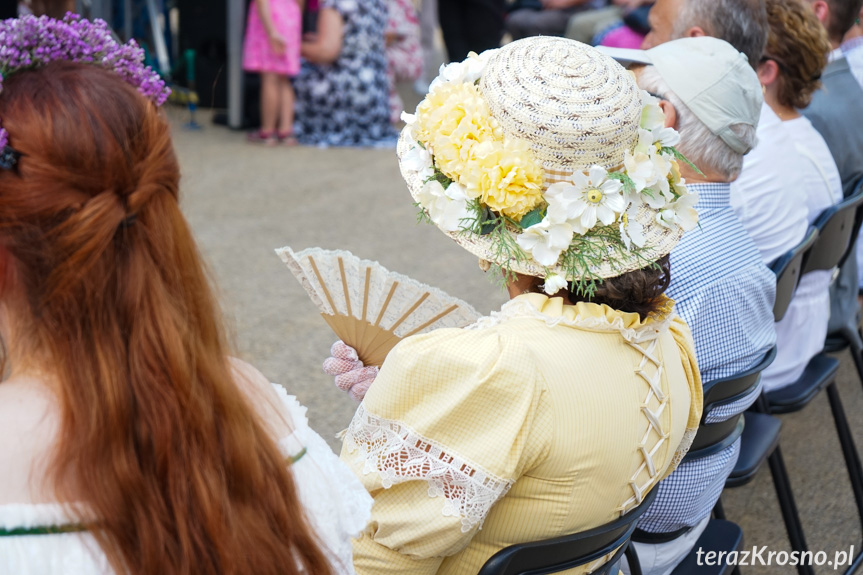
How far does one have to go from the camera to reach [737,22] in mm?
2941

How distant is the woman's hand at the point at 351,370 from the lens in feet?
6.10

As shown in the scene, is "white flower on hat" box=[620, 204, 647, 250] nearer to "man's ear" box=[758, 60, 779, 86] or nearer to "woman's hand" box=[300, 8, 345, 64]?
"man's ear" box=[758, 60, 779, 86]

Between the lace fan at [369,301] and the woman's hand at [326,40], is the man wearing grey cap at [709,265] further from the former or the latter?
the woman's hand at [326,40]

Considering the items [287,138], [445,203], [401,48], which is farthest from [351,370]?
[401,48]

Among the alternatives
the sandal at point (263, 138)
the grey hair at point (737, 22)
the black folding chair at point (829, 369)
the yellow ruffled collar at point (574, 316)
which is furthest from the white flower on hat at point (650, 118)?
the sandal at point (263, 138)

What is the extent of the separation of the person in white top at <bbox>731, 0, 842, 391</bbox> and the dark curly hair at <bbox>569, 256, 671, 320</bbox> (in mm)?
1257

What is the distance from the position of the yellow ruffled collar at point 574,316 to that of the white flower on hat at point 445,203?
0.18 m

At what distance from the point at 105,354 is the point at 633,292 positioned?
925 mm

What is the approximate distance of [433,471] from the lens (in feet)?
4.75

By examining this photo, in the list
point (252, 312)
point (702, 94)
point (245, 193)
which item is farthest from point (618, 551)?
point (245, 193)

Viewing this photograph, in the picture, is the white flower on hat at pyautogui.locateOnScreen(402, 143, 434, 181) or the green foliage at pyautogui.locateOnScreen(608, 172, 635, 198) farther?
the white flower on hat at pyautogui.locateOnScreen(402, 143, 434, 181)

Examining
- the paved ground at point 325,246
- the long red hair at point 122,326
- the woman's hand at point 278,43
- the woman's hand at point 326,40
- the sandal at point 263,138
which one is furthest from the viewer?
the sandal at point 263,138

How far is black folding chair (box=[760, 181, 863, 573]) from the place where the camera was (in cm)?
280

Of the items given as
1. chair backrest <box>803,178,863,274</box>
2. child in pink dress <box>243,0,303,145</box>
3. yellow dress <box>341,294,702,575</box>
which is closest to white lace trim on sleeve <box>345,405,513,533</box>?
yellow dress <box>341,294,702,575</box>
